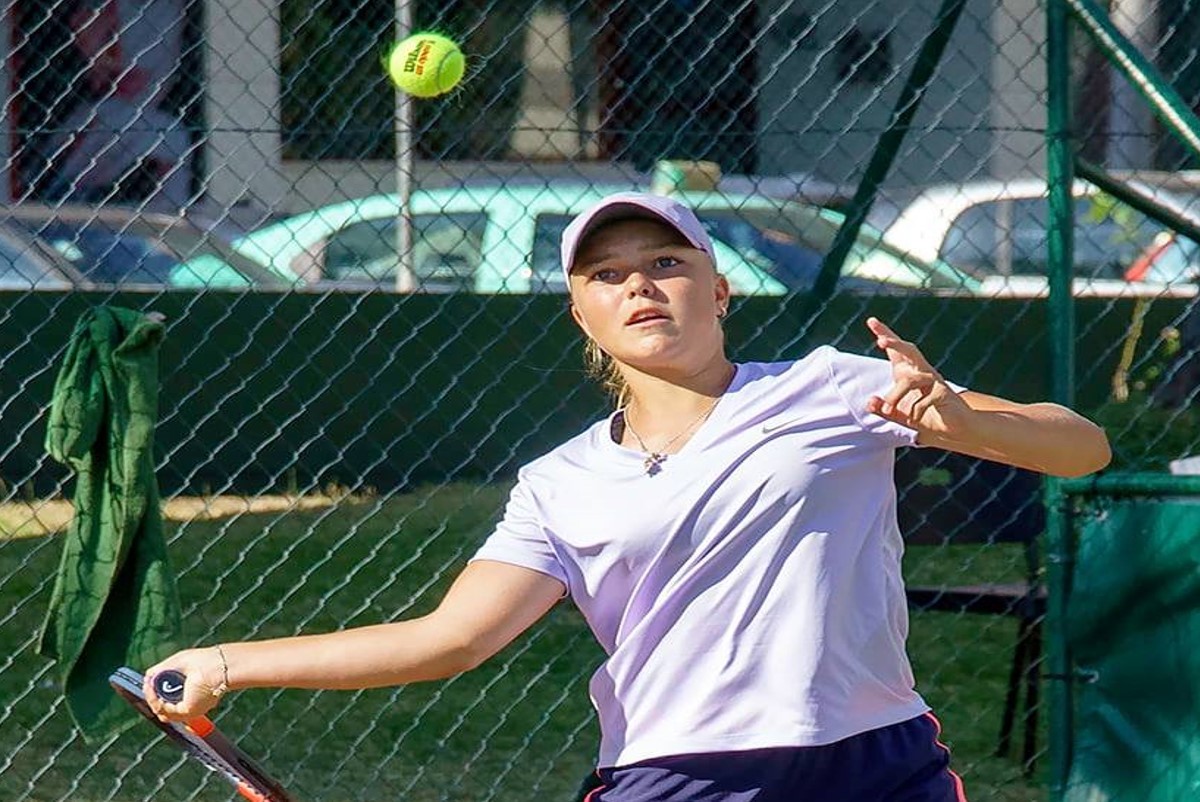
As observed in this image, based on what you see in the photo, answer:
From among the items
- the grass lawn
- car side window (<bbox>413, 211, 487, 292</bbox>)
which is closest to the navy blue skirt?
the grass lawn

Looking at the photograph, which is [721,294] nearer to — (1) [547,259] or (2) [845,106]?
(1) [547,259]

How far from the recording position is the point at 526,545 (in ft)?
8.86

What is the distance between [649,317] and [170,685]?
76cm

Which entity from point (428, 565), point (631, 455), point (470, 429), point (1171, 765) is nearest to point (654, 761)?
point (631, 455)

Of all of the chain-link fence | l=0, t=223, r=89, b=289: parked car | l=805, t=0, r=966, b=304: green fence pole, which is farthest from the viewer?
l=0, t=223, r=89, b=289: parked car

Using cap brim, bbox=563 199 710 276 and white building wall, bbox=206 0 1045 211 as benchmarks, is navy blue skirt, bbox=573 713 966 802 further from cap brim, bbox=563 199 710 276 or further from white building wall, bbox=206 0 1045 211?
white building wall, bbox=206 0 1045 211

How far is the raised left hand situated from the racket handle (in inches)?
36.3

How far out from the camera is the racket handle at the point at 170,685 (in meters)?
A: 2.54

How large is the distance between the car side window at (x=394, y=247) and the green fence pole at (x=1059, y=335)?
458 cm

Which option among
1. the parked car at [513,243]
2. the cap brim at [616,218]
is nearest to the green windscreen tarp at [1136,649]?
the cap brim at [616,218]

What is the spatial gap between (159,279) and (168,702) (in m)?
6.00

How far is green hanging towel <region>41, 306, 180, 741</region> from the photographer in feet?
14.0

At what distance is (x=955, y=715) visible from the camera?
5820 millimetres

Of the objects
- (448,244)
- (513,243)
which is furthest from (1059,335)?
(448,244)
